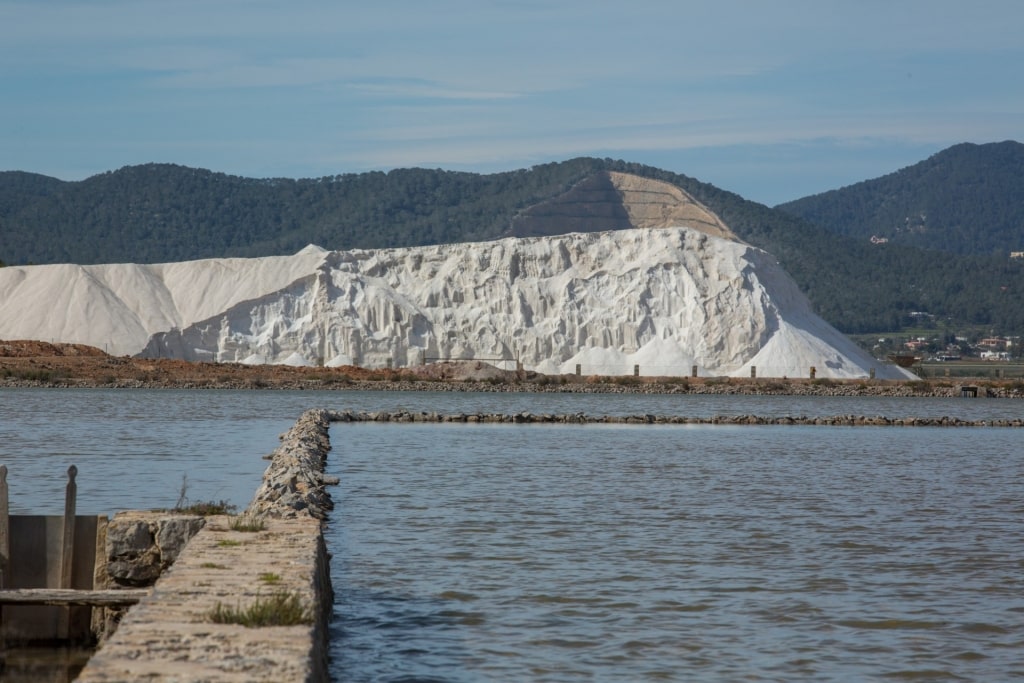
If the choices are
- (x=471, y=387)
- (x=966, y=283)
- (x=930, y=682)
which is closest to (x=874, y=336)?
(x=966, y=283)

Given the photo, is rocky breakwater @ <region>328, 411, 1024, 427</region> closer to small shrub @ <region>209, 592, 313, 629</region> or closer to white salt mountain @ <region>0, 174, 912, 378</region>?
white salt mountain @ <region>0, 174, 912, 378</region>

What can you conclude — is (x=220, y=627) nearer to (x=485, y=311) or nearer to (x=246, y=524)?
(x=246, y=524)

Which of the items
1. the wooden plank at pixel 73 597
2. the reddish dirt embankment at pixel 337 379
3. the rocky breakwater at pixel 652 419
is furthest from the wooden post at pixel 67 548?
the reddish dirt embankment at pixel 337 379

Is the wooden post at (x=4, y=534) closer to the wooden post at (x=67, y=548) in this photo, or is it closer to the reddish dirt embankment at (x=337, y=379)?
the wooden post at (x=67, y=548)

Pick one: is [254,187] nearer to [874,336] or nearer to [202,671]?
[874,336]

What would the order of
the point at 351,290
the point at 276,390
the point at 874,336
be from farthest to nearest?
the point at 874,336 < the point at 351,290 < the point at 276,390

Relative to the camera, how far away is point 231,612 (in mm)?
6051

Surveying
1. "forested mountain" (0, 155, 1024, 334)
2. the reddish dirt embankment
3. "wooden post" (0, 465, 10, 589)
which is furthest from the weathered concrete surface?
"forested mountain" (0, 155, 1024, 334)

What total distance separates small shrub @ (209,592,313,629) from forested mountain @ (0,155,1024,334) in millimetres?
100358

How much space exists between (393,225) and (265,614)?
11529 cm

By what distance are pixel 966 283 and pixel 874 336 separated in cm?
2302

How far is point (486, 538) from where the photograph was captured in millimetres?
11523

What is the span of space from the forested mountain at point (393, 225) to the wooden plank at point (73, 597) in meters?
98.8

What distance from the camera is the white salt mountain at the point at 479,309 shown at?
2242 inches
